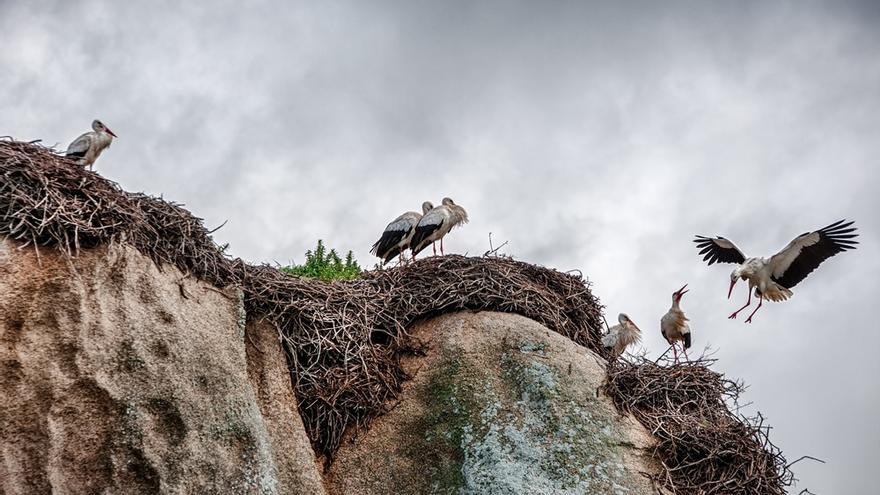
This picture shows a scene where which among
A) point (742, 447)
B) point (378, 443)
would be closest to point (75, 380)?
point (378, 443)

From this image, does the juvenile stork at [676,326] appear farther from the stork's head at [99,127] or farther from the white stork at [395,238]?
the stork's head at [99,127]

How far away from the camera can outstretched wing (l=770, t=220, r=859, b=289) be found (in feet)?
45.6

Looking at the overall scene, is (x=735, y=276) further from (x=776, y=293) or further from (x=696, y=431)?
(x=696, y=431)

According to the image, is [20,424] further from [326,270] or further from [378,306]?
→ [326,270]

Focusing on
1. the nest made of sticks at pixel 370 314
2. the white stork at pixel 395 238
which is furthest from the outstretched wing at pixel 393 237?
the nest made of sticks at pixel 370 314

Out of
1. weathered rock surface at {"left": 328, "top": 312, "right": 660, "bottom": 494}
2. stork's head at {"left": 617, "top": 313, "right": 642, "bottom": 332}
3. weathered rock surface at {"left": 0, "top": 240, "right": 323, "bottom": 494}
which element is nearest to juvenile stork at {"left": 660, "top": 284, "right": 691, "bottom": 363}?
stork's head at {"left": 617, "top": 313, "right": 642, "bottom": 332}

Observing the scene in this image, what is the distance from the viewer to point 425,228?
14.1 metres

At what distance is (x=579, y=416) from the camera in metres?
8.99

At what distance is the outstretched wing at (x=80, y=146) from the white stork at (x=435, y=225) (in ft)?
16.5

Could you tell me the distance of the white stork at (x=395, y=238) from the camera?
1373 cm

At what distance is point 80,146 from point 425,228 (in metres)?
5.28

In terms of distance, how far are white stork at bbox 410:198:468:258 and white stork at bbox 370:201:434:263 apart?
14cm

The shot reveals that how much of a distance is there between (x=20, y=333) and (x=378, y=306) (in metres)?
4.01

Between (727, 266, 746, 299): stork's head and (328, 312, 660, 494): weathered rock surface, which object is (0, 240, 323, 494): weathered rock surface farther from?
(727, 266, 746, 299): stork's head
